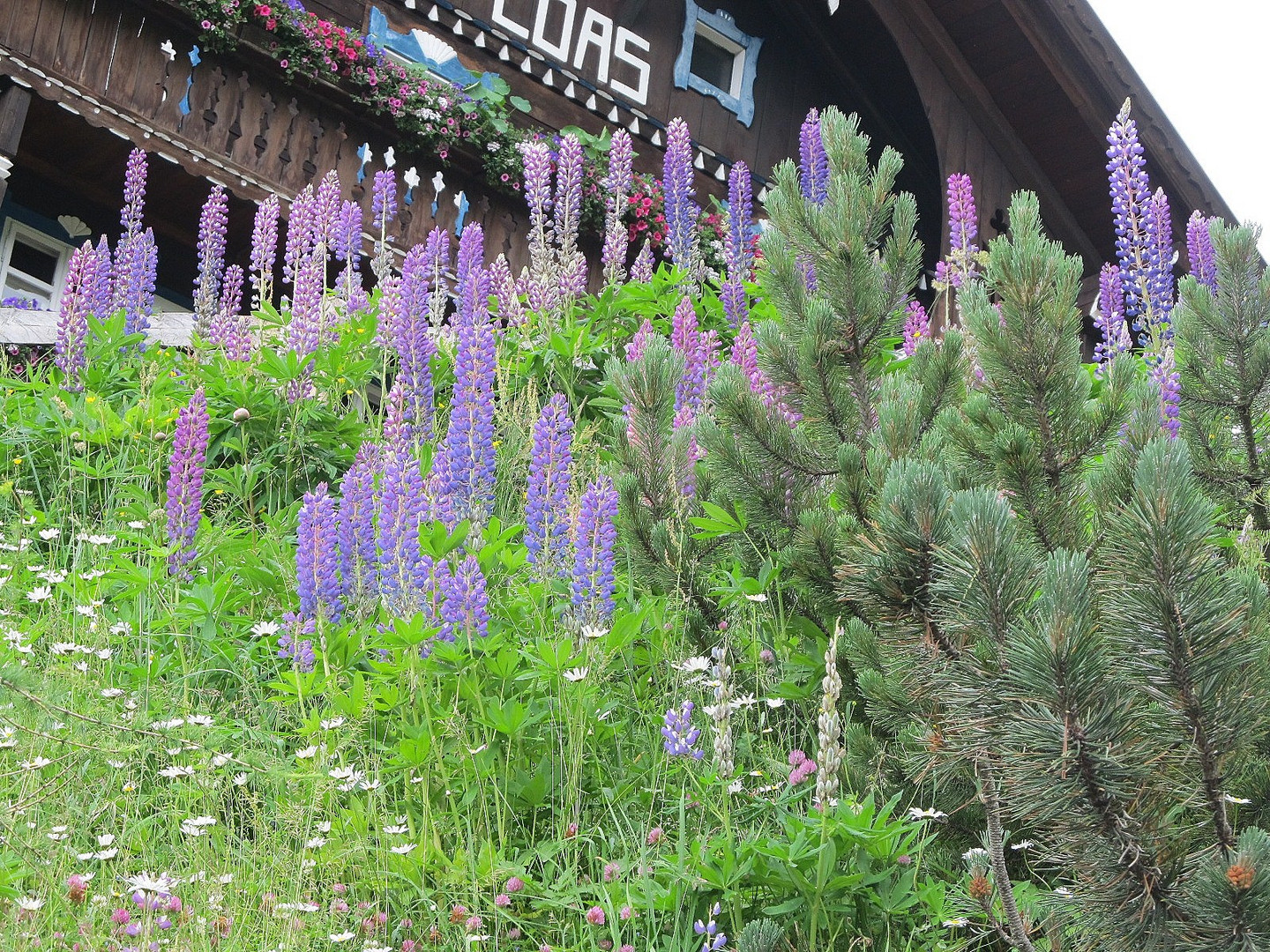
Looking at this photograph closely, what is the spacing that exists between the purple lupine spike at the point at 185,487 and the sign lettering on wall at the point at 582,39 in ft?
24.5

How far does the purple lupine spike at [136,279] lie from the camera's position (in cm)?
677

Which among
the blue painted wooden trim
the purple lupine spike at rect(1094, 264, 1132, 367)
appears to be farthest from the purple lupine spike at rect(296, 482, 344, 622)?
the blue painted wooden trim

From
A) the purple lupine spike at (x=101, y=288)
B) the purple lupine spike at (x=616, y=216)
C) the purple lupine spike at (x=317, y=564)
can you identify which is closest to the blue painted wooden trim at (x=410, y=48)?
the purple lupine spike at (x=616, y=216)

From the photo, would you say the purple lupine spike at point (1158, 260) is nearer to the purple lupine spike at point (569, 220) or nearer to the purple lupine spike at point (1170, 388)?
the purple lupine spike at point (1170, 388)

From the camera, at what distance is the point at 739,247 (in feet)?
22.8

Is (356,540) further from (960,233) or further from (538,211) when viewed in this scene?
(538,211)

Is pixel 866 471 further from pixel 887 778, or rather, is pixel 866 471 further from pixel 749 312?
pixel 749 312

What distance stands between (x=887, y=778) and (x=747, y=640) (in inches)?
33.6

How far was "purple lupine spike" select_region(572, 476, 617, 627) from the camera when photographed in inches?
133

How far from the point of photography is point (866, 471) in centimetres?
337

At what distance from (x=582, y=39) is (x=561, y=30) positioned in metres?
0.22

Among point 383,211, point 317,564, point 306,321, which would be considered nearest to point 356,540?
point 317,564

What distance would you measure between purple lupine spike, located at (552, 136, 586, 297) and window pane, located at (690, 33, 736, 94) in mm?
5393

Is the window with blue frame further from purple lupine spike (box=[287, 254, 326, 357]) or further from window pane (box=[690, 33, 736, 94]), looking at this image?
purple lupine spike (box=[287, 254, 326, 357])
